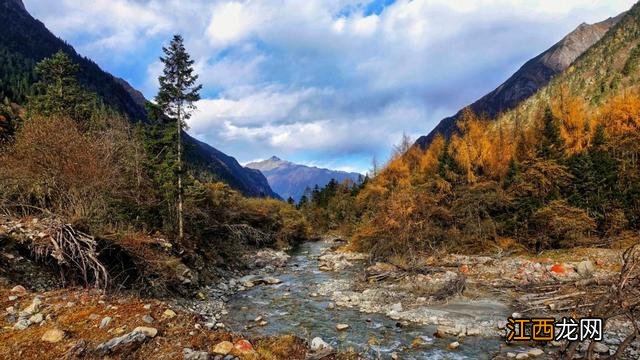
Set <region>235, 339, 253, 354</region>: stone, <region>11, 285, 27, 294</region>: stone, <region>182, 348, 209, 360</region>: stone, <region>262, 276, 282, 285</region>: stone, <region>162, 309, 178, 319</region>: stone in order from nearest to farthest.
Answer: <region>182, 348, 209, 360</region>: stone → <region>235, 339, 253, 354</region>: stone → <region>162, 309, 178, 319</region>: stone → <region>11, 285, 27, 294</region>: stone → <region>262, 276, 282, 285</region>: stone

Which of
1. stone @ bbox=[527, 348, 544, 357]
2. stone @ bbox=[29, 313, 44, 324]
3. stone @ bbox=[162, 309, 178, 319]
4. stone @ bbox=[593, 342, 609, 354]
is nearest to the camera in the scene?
stone @ bbox=[29, 313, 44, 324]

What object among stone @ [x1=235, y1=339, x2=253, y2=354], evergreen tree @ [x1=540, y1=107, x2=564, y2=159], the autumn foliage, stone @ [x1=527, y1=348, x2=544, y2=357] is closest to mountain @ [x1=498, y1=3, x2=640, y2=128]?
the autumn foliage

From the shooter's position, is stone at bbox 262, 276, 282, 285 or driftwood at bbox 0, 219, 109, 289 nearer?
driftwood at bbox 0, 219, 109, 289

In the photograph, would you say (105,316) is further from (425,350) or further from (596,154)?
(596,154)

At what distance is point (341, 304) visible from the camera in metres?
23.3

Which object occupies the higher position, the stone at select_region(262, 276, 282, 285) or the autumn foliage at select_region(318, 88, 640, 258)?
the autumn foliage at select_region(318, 88, 640, 258)

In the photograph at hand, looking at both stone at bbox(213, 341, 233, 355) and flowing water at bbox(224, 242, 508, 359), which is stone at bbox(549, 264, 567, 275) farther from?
stone at bbox(213, 341, 233, 355)

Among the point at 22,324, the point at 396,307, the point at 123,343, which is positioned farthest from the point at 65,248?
the point at 396,307

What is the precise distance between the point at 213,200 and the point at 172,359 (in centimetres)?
3408

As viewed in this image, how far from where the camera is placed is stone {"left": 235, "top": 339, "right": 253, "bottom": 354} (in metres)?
9.86

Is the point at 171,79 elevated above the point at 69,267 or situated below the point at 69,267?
above

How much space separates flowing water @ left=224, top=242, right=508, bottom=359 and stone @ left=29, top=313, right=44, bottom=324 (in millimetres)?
8361

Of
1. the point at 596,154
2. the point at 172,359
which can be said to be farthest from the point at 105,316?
the point at 596,154

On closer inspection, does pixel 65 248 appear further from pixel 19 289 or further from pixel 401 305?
pixel 401 305
